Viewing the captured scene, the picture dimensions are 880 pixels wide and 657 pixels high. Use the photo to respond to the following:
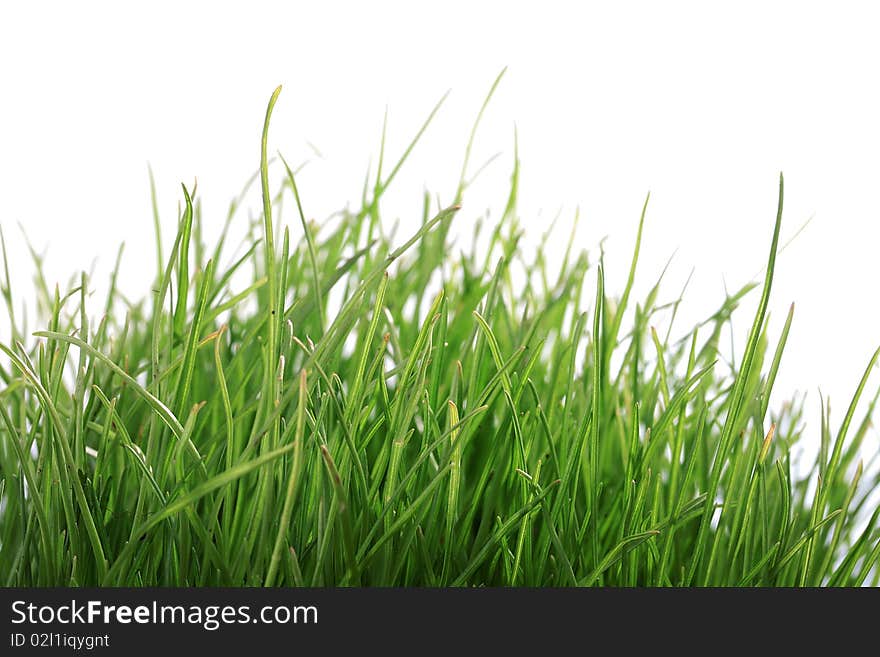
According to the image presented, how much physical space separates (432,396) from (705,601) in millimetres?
111

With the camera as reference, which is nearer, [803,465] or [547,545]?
[547,545]

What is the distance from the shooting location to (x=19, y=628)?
21 centimetres

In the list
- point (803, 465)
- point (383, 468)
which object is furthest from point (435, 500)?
point (803, 465)

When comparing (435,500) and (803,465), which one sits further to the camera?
(803,465)

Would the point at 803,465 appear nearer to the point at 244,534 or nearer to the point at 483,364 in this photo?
the point at 483,364

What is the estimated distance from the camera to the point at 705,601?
0.22 metres

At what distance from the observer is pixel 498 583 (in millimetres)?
264

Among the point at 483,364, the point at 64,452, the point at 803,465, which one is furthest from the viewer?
the point at 803,465

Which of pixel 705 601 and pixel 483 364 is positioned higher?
pixel 483 364

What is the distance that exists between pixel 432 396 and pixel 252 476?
0.22ft

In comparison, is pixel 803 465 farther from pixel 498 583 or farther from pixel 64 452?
pixel 64 452

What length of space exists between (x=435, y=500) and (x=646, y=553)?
0.25ft

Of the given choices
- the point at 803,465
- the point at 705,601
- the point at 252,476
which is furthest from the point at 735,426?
the point at 803,465

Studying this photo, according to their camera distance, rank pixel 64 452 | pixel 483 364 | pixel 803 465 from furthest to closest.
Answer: pixel 803 465
pixel 483 364
pixel 64 452
